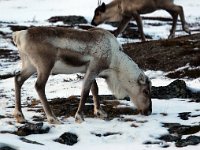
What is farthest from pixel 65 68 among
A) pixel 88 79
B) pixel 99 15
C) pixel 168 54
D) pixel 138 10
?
pixel 99 15

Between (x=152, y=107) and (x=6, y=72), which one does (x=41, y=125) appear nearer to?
(x=152, y=107)

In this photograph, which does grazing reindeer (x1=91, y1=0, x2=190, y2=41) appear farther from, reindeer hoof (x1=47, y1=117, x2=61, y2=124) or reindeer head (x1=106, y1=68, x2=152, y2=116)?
reindeer hoof (x1=47, y1=117, x2=61, y2=124)

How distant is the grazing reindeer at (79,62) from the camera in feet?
27.7

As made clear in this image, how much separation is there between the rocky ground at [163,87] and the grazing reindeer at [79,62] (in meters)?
0.48

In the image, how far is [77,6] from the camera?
6656cm

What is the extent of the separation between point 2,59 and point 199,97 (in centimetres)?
1477

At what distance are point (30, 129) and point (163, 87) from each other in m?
4.83

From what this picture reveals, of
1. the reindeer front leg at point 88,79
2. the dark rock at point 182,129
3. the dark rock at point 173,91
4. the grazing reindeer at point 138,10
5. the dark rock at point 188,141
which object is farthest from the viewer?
the grazing reindeer at point 138,10

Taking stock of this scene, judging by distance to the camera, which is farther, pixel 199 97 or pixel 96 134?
pixel 199 97

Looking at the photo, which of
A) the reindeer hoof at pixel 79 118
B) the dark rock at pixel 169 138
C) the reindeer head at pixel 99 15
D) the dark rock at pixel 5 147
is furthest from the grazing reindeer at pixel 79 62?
the reindeer head at pixel 99 15

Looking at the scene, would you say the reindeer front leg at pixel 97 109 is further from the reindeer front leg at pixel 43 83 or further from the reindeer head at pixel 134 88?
the reindeer front leg at pixel 43 83

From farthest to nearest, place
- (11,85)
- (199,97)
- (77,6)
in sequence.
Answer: (77,6)
(11,85)
(199,97)

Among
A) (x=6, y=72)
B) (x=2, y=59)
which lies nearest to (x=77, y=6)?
(x=2, y=59)

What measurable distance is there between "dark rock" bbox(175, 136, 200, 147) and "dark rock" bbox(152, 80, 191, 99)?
151 inches
